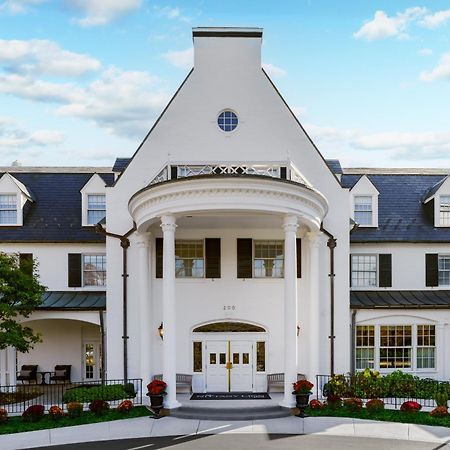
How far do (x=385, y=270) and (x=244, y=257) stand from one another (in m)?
7.66

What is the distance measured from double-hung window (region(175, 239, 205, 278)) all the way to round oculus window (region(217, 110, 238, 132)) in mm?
4993

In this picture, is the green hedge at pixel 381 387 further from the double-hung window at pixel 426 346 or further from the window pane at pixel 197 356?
the window pane at pixel 197 356

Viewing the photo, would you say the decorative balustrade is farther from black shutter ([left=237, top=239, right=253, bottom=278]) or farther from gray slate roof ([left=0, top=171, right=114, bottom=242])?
gray slate roof ([left=0, top=171, right=114, bottom=242])

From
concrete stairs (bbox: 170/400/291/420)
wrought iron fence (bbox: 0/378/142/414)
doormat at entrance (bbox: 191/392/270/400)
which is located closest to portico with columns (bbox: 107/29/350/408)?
doormat at entrance (bbox: 191/392/270/400)

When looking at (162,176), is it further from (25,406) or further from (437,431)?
(437,431)

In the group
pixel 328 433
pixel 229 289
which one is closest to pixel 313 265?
pixel 229 289

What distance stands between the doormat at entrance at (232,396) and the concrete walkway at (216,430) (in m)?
2.63

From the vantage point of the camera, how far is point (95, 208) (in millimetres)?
26016

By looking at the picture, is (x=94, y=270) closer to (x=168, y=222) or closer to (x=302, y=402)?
(x=168, y=222)

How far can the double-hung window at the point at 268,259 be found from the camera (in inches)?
887

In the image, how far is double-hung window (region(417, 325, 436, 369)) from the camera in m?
24.2

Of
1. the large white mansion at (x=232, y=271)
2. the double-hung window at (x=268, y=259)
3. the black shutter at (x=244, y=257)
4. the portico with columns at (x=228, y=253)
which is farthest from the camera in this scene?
the double-hung window at (x=268, y=259)

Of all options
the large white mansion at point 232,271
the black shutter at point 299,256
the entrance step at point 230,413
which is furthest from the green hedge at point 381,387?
the black shutter at point 299,256

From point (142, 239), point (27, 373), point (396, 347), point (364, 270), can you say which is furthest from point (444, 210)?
point (27, 373)
